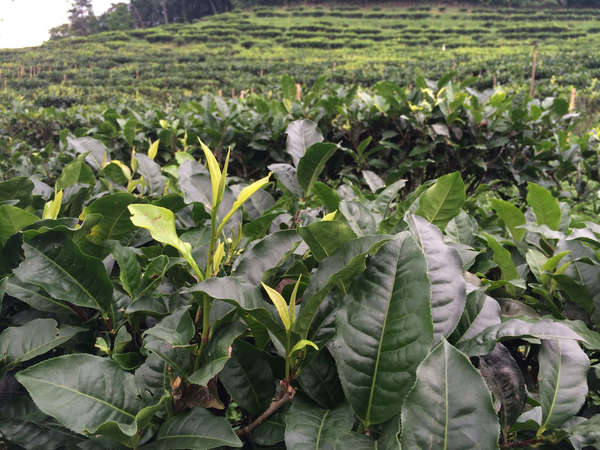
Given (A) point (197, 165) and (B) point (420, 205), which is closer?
(B) point (420, 205)

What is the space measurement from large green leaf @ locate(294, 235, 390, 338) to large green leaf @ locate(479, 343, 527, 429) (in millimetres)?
267

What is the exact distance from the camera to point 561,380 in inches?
26.1

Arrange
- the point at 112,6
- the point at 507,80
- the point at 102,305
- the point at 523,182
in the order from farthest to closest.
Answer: the point at 112,6, the point at 507,80, the point at 523,182, the point at 102,305

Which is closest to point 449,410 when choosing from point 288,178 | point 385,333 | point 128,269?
point 385,333

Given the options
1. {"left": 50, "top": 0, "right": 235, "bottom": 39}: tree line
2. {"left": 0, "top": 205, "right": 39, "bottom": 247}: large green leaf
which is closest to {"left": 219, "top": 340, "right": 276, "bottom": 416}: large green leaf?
{"left": 0, "top": 205, "right": 39, "bottom": 247}: large green leaf

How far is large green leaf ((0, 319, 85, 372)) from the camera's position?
703mm

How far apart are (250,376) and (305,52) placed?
37.3 metres

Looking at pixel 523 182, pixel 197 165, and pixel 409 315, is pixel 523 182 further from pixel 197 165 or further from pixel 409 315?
pixel 409 315

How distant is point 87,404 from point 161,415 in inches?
4.3

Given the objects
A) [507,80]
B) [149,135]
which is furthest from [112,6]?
[149,135]

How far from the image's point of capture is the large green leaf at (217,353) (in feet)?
1.89

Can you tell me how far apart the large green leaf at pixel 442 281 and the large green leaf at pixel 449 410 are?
0.12 metres

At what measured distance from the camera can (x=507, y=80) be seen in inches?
720

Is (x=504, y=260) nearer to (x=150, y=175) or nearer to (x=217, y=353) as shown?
(x=217, y=353)
